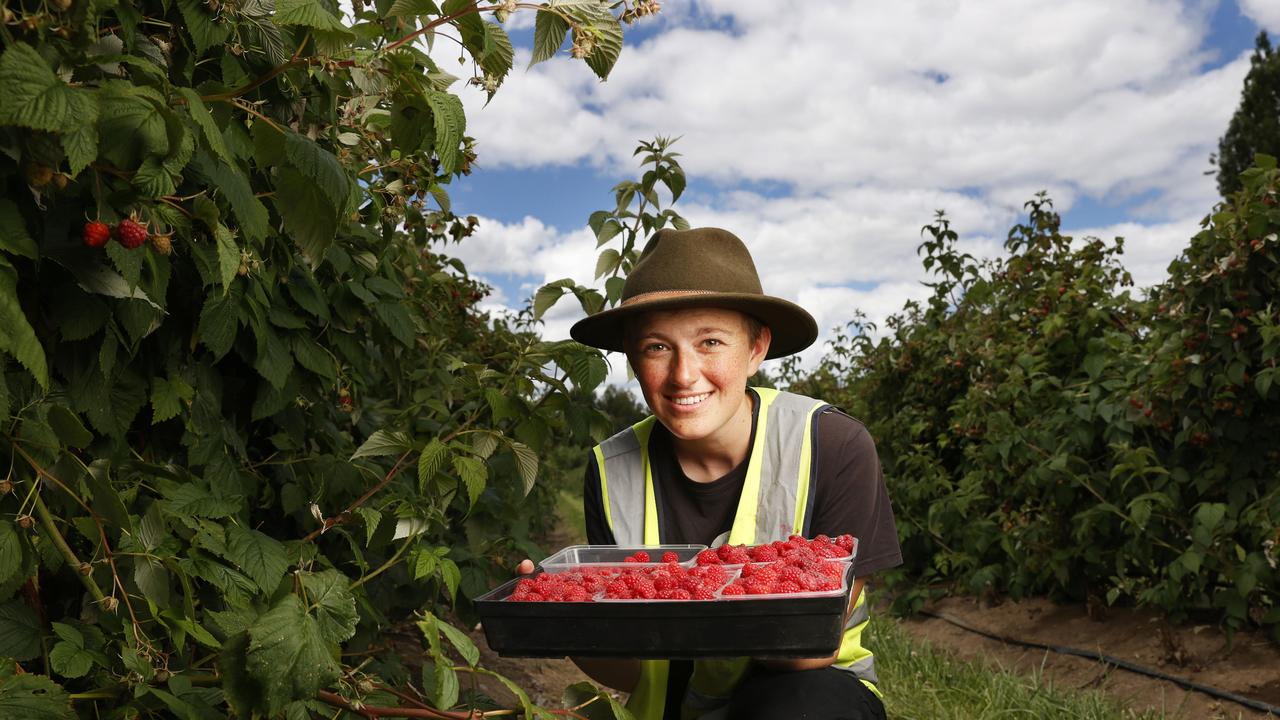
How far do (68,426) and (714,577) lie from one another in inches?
39.3

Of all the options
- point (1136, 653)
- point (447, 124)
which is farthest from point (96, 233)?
point (1136, 653)

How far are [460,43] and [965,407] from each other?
4864 millimetres

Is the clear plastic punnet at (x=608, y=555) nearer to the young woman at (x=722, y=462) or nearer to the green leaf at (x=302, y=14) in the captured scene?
the young woman at (x=722, y=462)

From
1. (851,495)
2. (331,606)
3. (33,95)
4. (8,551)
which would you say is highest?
(33,95)

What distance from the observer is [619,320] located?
7.69 feet

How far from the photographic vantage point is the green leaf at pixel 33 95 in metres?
1.12

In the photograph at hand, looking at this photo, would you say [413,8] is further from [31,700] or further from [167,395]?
[31,700]

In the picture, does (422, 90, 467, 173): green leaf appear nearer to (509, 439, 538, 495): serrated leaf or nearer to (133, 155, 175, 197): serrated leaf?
(133, 155, 175, 197): serrated leaf

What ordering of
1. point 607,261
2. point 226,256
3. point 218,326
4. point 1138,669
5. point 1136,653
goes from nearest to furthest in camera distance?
point 226,256
point 218,326
point 607,261
point 1138,669
point 1136,653

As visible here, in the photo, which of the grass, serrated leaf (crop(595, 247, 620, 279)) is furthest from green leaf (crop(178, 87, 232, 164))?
the grass

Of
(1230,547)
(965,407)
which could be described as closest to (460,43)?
(1230,547)

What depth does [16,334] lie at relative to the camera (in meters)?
1.18

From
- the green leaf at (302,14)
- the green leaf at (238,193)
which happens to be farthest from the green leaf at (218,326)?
the green leaf at (302,14)

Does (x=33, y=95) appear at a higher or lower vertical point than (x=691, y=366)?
higher
